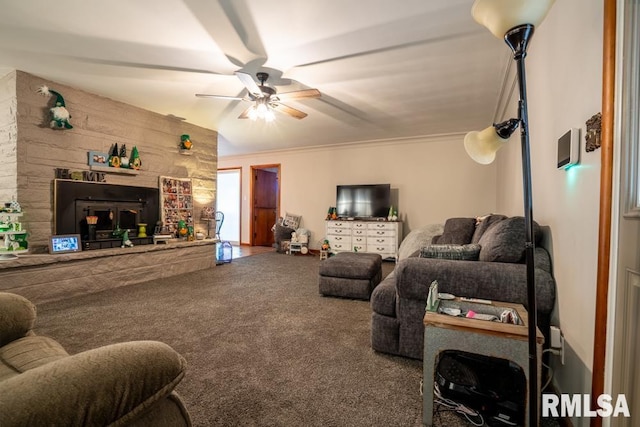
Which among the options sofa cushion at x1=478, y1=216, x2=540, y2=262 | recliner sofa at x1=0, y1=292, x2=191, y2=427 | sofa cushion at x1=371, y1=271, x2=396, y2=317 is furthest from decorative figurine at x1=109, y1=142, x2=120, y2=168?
sofa cushion at x1=478, y1=216, x2=540, y2=262

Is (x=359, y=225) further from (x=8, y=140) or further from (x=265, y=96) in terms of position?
(x=8, y=140)

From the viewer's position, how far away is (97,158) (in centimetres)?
355

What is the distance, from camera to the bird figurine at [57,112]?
10.2ft

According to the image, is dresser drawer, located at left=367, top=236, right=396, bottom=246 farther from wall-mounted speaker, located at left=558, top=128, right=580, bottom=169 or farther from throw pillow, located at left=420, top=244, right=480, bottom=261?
wall-mounted speaker, located at left=558, top=128, right=580, bottom=169

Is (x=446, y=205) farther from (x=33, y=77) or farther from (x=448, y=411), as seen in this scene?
(x=33, y=77)

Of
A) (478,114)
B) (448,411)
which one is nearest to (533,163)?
(448,411)

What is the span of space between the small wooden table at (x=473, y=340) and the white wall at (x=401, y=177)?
4.43m

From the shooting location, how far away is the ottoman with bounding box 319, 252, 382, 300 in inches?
120

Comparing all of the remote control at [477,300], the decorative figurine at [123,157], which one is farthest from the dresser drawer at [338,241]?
the remote control at [477,300]

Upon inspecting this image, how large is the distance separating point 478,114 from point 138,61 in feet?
14.6

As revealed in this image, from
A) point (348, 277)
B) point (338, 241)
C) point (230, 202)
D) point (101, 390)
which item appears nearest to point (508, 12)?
point (101, 390)

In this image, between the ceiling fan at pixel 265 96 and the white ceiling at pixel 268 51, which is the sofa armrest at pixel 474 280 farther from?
the ceiling fan at pixel 265 96

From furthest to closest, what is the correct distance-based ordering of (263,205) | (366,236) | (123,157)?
(263,205) → (366,236) → (123,157)

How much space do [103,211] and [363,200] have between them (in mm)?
4311
